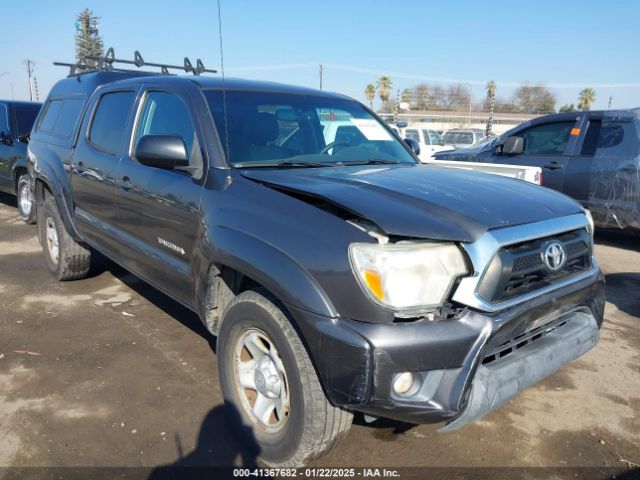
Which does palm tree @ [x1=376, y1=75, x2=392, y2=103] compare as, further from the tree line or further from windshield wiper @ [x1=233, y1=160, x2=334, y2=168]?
windshield wiper @ [x1=233, y1=160, x2=334, y2=168]

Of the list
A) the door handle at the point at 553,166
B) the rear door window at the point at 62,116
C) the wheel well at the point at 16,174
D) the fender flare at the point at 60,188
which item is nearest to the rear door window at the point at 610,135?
the door handle at the point at 553,166

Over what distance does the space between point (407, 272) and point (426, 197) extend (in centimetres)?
49

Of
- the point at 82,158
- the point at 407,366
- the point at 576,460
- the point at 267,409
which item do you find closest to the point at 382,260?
the point at 407,366

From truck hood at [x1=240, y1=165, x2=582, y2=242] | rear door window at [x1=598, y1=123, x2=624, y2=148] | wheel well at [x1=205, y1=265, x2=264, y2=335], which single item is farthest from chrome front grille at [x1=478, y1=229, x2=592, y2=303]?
rear door window at [x1=598, y1=123, x2=624, y2=148]

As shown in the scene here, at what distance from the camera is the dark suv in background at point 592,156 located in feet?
21.7

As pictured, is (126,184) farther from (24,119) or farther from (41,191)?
(24,119)

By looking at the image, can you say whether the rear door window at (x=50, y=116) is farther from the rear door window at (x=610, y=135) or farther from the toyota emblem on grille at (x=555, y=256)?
the rear door window at (x=610, y=135)

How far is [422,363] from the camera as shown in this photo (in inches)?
81.2

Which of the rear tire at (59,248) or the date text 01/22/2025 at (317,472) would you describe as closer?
the date text 01/22/2025 at (317,472)

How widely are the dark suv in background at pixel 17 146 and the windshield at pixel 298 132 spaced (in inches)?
264

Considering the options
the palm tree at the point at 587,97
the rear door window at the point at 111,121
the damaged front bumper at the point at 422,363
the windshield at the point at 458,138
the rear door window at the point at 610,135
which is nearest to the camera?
the damaged front bumper at the point at 422,363

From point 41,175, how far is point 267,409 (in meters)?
3.93

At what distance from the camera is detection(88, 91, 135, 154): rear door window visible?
3.90m

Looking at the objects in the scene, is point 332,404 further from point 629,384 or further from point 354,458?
point 629,384
